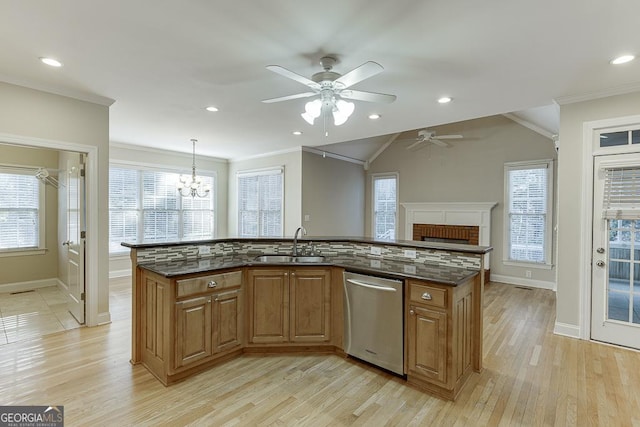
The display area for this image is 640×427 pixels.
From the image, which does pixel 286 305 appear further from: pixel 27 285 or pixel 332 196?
pixel 27 285

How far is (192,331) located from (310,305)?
1.05 metres

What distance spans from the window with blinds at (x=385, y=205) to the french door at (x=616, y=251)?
4.53m

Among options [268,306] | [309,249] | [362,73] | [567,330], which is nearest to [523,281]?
[567,330]

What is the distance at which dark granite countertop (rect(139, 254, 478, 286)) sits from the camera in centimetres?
238

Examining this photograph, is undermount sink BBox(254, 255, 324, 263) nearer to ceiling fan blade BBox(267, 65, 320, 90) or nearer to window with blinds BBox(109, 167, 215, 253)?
ceiling fan blade BBox(267, 65, 320, 90)

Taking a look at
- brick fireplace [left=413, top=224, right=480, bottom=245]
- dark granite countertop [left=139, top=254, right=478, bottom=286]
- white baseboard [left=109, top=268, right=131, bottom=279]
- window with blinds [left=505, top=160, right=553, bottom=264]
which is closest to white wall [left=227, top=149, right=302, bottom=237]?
brick fireplace [left=413, top=224, right=480, bottom=245]

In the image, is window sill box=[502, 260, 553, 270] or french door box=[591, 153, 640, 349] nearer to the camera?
french door box=[591, 153, 640, 349]

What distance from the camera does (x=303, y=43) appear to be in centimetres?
239

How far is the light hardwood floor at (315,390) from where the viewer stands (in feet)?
6.76

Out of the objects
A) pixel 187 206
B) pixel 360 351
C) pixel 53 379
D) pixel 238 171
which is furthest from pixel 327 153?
pixel 53 379

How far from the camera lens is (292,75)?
226cm

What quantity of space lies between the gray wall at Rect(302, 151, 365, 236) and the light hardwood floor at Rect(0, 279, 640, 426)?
3.97 m

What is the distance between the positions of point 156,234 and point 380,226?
5.36m

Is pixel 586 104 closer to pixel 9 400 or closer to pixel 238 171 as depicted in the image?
pixel 9 400
